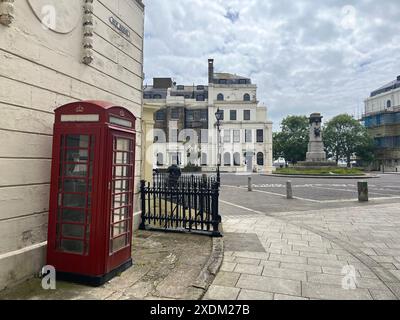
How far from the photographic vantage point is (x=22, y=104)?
376cm

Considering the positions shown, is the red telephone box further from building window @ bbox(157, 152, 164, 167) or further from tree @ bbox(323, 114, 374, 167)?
tree @ bbox(323, 114, 374, 167)

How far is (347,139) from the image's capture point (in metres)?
54.8

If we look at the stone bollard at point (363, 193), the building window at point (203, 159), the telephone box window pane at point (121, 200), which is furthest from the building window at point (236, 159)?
the telephone box window pane at point (121, 200)

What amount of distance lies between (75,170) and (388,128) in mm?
67692

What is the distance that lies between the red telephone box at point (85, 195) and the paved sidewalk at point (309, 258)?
61.4 inches

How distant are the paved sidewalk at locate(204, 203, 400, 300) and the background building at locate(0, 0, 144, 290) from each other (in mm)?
2639

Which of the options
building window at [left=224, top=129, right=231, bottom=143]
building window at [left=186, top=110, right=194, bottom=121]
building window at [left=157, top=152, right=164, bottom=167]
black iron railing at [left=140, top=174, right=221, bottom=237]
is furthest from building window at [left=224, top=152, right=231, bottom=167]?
black iron railing at [left=140, top=174, right=221, bottom=237]


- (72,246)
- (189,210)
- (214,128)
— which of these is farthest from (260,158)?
(72,246)

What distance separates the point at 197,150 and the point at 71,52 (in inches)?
1716

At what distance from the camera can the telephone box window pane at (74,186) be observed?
3.93m

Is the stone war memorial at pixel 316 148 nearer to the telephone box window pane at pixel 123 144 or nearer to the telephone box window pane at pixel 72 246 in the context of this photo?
the telephone box window pane at pixel 123 144

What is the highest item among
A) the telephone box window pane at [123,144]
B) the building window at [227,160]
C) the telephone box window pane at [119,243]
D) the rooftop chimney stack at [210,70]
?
the rooftop chimney stack at [210,70]
